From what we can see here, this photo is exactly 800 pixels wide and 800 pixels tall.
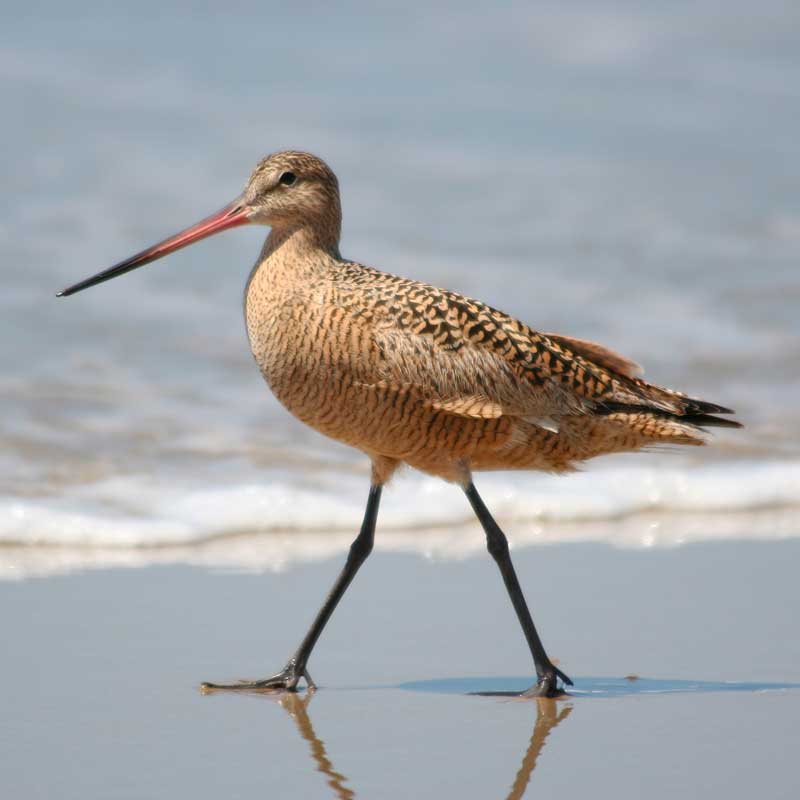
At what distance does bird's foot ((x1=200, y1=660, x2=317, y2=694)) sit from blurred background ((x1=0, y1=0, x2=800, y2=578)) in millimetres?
1124

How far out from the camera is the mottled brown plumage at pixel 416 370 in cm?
522

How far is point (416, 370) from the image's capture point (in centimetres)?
527

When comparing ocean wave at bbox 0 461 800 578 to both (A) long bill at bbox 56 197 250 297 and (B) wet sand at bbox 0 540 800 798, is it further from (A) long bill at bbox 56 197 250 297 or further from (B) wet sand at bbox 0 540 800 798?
(A) long bill at bbox 56 197 250 297

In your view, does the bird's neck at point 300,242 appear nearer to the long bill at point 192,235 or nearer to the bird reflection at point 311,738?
the long bill at point 192,235

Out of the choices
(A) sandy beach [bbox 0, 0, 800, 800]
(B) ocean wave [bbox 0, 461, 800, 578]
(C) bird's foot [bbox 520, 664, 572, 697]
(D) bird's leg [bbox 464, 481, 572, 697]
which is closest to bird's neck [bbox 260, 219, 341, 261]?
(D) bird's leg [bbox 464, 481, 572, 697]

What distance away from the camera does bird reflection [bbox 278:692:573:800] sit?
4.45 metres

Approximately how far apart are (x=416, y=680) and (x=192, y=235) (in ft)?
5.02

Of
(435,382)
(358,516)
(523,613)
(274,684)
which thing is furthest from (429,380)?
(358,516)

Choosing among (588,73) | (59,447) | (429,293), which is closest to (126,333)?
(59,447)

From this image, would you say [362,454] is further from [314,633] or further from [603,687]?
[603,687]

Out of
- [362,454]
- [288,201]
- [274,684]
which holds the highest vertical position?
[288,201]

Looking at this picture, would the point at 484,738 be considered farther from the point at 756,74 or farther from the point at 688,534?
the point at 756,74

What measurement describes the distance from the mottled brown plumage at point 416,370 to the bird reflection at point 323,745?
742mm

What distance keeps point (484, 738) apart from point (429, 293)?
53.0 inches
